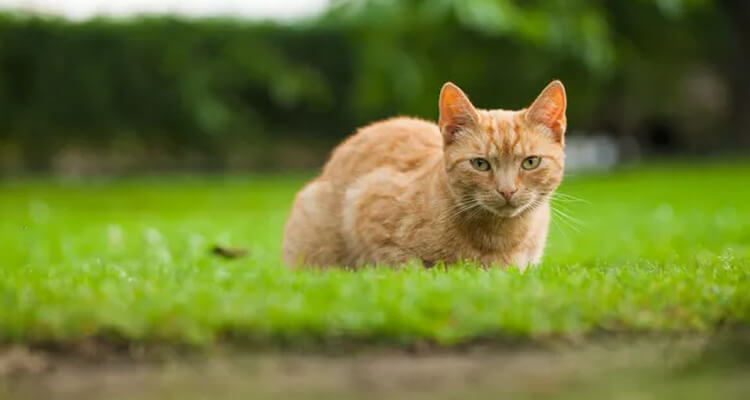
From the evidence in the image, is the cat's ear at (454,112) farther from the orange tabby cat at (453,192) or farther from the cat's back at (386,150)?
the cat's back at (386,150)

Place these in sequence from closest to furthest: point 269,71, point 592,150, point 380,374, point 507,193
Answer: point 380,374
point 507,193
point 269,71
point 592,150

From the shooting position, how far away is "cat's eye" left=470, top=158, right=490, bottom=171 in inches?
182

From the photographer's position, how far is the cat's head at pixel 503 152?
4.58 meters

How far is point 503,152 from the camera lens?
15.1 ft

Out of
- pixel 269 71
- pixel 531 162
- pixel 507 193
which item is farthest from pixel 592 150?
pixel 507 193

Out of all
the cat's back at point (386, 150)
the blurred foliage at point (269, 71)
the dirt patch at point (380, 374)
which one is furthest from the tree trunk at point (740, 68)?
the dirt patch at point (380, 374)

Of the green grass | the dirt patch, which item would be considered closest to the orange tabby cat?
the green grass

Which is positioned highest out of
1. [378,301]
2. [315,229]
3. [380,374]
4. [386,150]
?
[386,150]

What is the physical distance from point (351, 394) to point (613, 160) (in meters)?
22.5

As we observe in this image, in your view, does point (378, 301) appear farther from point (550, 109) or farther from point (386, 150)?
point (386, 150)

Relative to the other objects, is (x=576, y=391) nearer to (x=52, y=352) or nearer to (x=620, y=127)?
(x=52, y=352)

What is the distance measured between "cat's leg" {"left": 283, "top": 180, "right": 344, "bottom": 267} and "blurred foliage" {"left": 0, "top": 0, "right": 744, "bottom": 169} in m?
10.8

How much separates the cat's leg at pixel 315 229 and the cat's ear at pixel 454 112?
929mm

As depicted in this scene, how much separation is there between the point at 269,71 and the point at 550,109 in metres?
14.6
